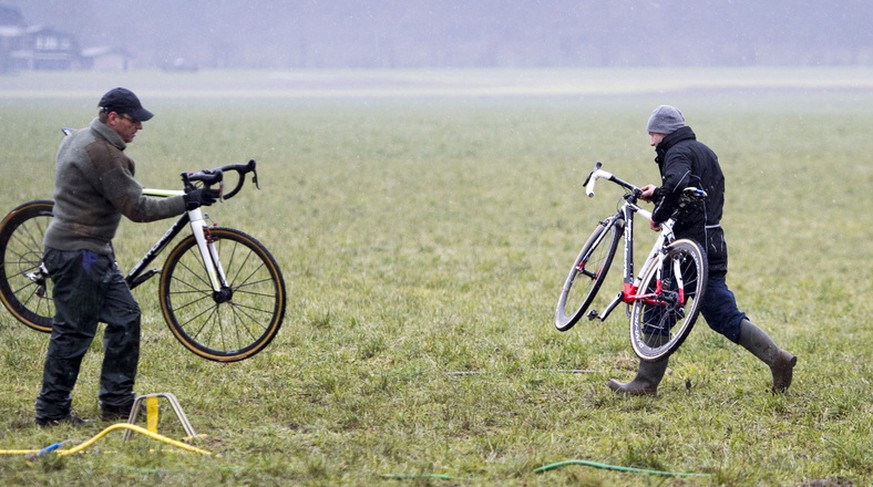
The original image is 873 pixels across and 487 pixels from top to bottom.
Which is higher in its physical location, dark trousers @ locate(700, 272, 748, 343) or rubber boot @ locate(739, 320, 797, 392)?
dark trousers @ locate(700, 272, 748, 343)

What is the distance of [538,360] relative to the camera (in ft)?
27.3

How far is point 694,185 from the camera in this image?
712 cm

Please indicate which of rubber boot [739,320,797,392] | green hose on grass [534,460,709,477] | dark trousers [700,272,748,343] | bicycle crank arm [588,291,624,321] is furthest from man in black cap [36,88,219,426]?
rubber boot [739,320,797,392]

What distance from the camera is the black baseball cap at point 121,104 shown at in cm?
623

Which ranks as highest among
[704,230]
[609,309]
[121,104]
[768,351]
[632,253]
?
[121,104]

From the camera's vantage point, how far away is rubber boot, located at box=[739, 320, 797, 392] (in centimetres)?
723

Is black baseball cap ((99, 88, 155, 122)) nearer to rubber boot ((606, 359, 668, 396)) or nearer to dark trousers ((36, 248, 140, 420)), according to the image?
dark trousers ((36, 248, 140, 420))

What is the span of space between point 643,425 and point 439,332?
2.86m

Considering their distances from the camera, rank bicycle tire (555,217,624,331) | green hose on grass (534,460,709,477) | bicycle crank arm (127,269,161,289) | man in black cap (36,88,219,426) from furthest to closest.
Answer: bicycle tire (555,217,624,331), bicycle crank arm (127,269,161,289), man in black cap (36,88,219,426), green hose on grass (534,460,709,477)

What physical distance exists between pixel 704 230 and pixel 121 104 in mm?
4026

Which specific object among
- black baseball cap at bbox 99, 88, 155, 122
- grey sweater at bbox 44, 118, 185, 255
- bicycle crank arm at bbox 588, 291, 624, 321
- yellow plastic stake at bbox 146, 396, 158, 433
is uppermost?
black baseball cap at bbox 99, 88, 155, 122

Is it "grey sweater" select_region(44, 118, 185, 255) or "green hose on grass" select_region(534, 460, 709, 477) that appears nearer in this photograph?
"green hose on grass" select_region(534, 460, 709, 477)

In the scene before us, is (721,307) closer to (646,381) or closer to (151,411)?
(646,381)

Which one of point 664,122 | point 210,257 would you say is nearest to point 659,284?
point 664,122
